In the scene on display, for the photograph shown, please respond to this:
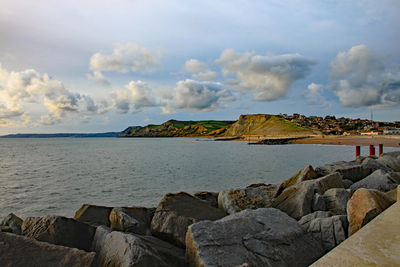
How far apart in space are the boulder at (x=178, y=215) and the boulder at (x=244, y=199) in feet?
1.04

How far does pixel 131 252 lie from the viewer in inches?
A: 152

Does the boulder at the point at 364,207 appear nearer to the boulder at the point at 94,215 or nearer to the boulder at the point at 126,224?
the boulder at the point at 126,224

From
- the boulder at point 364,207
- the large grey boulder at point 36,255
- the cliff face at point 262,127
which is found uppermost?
the cliff face at point 262,127

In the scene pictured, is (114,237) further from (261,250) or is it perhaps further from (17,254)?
(261,250)

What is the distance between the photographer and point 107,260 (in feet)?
13.8

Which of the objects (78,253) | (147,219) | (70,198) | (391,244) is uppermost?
(391,244)

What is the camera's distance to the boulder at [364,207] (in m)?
4.54

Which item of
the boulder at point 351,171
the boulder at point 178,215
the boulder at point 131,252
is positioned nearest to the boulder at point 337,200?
the boulder at point 178,215

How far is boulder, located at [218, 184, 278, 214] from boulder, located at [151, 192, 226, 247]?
316 millimetres

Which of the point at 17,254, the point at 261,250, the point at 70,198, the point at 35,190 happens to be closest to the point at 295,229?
the point at 261,250

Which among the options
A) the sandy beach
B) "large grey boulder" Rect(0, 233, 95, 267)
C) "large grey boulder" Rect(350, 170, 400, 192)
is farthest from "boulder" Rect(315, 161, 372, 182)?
the sandy beach

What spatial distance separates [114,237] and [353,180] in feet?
32.2

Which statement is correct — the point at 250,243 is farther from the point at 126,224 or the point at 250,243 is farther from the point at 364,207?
the point at 126,224

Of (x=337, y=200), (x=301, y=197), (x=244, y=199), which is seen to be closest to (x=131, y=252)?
(x=244, y=199)
